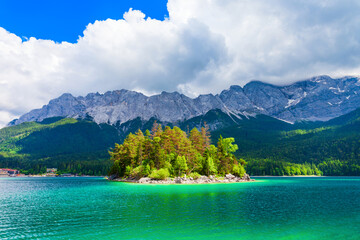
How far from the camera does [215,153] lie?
135750 mm

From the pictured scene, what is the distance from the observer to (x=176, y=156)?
404 ft

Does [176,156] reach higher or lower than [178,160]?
higher

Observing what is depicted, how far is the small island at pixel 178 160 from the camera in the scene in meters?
118

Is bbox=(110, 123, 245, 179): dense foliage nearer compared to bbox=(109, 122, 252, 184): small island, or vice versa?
bbox=(109, 122, 252, 184): small island

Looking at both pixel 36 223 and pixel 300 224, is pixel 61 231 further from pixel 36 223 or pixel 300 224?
pixel 300 224

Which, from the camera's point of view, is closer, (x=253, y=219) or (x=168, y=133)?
(x=253, y=219)

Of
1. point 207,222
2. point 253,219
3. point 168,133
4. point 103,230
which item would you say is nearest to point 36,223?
point 103,230

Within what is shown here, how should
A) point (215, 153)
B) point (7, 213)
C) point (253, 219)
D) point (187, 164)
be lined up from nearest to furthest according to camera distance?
point (253, 219) < point (7, 213) < point (187, 164) < point (215, 153)

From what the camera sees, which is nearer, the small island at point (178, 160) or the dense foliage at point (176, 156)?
the small island at point (178, 160)

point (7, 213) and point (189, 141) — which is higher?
point (189, 141)

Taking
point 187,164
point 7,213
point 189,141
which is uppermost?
point 189,141

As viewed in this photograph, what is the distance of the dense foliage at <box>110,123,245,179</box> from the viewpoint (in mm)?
120606

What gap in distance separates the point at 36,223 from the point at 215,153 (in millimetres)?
110273

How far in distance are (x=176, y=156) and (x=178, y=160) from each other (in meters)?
7.32
